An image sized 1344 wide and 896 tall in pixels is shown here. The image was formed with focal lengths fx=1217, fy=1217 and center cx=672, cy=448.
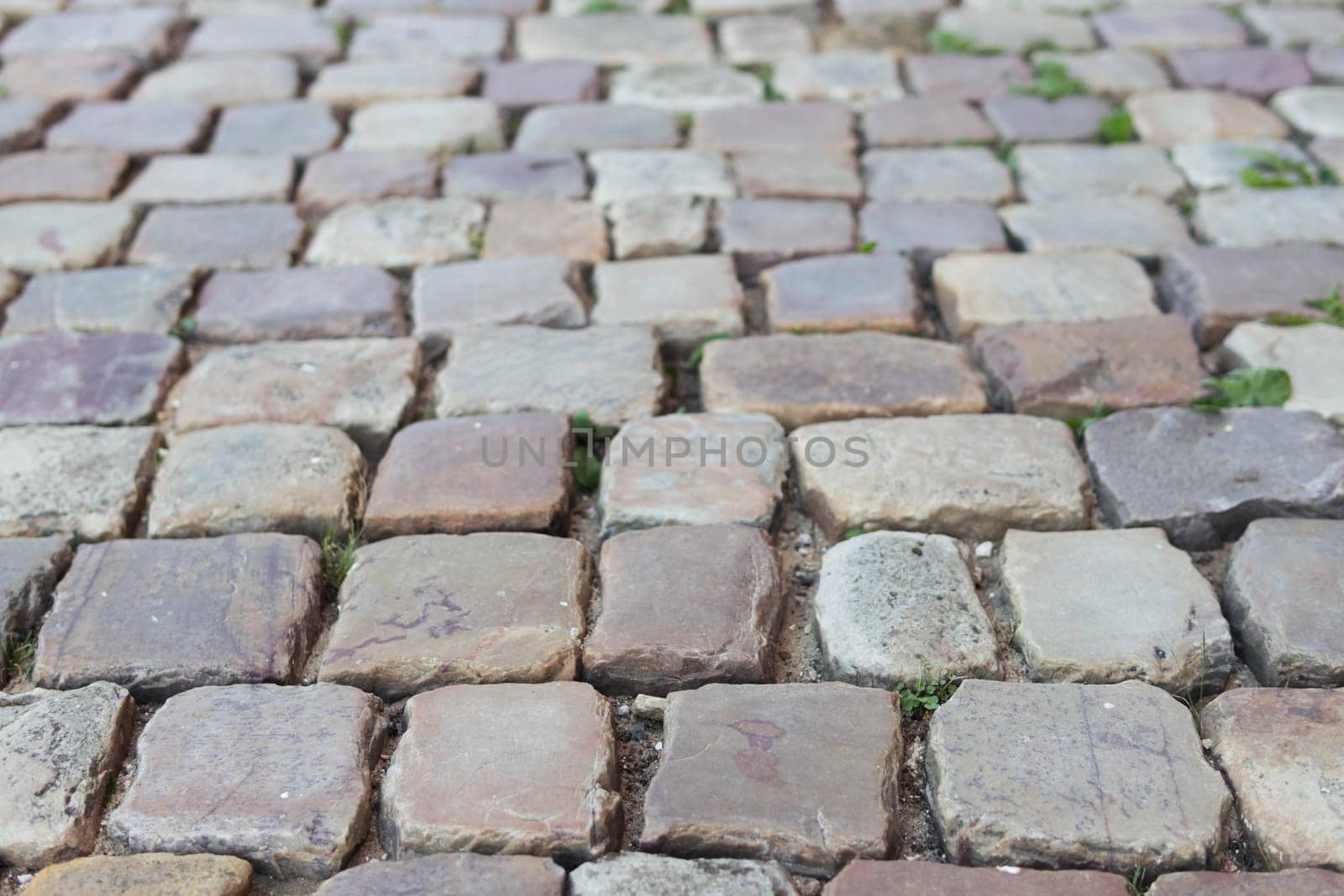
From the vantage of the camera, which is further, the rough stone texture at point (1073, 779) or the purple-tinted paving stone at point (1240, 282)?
the purple-tinted paving stone at point (1240, 282)

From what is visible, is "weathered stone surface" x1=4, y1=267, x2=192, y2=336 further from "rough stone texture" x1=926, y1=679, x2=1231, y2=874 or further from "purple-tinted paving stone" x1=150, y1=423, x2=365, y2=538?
"rough stone texture" x1=926, y1=679, x2=1231, y2=874

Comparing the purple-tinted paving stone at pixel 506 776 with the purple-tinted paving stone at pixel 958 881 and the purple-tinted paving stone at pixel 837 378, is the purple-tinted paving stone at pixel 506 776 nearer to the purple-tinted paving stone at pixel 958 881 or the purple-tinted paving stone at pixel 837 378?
the purple-tinted paving stone at pixel 958 881

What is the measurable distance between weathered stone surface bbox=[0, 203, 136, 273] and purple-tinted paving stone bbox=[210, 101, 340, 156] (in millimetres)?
446

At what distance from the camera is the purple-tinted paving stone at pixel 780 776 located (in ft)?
5.39

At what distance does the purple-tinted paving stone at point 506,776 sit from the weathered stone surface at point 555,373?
77 cm

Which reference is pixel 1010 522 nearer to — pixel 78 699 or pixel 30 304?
pixel 78 699

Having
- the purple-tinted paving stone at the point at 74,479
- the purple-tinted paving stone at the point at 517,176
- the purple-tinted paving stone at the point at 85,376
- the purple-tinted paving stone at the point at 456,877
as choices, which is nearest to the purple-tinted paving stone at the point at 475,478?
the purple-tinted paving stone at the point at 74,479

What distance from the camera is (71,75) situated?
391 centimetres

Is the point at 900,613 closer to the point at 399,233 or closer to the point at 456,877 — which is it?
the point at 456,877

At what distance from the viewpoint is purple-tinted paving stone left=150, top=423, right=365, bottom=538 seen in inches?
88.6

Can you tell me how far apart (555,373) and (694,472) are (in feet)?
1.47

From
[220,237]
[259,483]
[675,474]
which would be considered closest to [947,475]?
[675,474]

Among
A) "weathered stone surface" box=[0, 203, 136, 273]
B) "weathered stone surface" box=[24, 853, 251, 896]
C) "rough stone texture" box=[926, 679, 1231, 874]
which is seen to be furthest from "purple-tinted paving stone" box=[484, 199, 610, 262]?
"weathered stone surface" box=[24, 853, 251, 896]

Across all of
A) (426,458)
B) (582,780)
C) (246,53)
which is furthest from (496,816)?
(246,53)
